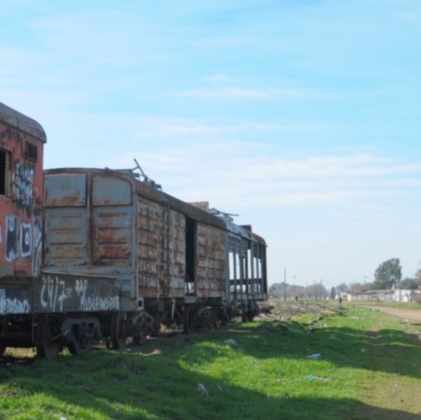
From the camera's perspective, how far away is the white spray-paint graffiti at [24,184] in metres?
9.29

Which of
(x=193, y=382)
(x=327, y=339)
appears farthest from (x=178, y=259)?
(x=193, y=382)

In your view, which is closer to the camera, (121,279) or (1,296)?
(1,296)

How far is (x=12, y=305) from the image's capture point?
360 inches

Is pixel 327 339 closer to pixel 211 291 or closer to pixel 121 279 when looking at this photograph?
pixel 211 291

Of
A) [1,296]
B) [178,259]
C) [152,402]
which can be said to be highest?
[178,259]

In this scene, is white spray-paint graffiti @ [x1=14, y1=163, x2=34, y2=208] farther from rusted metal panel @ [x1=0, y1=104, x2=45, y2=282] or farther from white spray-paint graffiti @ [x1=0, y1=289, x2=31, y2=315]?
white spray-paint graffiti @ [x1=0, y1=289, x2=31, y2=315]

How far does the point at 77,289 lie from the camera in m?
11.4

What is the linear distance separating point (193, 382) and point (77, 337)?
2.49 metres

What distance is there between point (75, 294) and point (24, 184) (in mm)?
2460

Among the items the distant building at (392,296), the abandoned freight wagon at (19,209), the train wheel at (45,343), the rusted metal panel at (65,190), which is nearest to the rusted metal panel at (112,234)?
the rusted metal panel at (65,190)

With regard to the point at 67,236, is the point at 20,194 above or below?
below

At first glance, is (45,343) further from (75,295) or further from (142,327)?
(142,327)

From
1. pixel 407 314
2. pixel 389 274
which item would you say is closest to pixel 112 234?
pixel 407 314

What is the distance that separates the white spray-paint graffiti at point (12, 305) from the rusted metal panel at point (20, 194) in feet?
0.87
